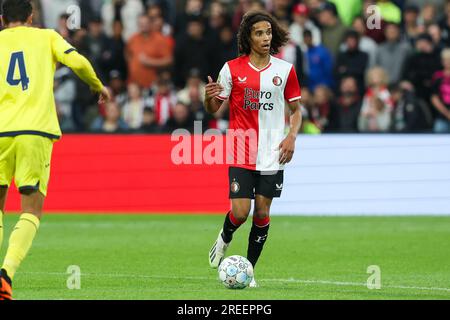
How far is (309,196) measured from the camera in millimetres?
18078

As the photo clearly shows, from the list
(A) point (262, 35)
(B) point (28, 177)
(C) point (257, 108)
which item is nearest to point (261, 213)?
(C) point (257, 108)

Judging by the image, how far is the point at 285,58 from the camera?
19.2 metres

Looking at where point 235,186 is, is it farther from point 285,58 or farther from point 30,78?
point 285,58

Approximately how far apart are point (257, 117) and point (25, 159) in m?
2.37

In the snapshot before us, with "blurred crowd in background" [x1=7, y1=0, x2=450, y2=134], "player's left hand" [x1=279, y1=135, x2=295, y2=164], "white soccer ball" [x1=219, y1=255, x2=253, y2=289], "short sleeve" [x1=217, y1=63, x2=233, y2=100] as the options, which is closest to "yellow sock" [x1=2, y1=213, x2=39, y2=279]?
"white soccer ball" [x1=219, y1=255, x2=253, y2=289]

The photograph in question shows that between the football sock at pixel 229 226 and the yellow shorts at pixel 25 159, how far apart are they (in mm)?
2122

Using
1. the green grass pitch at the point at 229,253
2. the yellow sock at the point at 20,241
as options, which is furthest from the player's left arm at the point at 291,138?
the yellow sock at the point at 20,241

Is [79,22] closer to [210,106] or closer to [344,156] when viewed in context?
[344,156]


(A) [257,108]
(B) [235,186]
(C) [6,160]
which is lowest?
(B) [235,186]

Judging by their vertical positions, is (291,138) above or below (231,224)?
above

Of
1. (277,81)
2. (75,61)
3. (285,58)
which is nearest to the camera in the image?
(75,61)

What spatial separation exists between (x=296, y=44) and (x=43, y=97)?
10945 mm

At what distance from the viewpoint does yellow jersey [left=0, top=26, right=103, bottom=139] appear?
895 cm

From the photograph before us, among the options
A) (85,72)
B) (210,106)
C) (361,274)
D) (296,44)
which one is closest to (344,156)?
(296,44)
